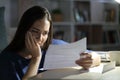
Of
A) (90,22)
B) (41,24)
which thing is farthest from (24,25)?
(90,22)

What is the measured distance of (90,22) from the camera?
13.2 feet

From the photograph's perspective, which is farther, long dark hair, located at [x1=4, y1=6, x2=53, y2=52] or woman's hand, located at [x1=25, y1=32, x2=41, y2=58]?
long dark hair, located at [x1=4, y1=6, x2=53, y2=52]

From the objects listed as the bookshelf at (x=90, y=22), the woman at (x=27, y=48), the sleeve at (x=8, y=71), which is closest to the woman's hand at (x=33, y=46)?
the woman at (x=27, y=48)

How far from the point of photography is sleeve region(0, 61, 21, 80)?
1155mm

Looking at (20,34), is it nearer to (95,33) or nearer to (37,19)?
(37,19)

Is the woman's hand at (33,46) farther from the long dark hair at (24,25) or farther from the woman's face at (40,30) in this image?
the long dark hair at (24,25)

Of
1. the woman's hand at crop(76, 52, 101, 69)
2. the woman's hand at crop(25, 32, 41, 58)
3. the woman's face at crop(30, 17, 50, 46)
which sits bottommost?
the woman's hand at crop(76, 52, 101, 69)

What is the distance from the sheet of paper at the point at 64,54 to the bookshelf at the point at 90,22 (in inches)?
108

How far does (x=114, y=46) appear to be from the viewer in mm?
4145

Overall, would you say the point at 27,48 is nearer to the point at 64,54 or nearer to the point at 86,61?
the point at 64,54

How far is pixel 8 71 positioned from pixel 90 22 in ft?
9.71

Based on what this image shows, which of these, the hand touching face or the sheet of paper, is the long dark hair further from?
the sheet of paper

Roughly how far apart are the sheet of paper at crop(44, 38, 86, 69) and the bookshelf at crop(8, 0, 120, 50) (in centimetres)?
274

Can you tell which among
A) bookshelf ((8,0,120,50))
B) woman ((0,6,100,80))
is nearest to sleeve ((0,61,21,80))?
woman ((0,6,100,80))
